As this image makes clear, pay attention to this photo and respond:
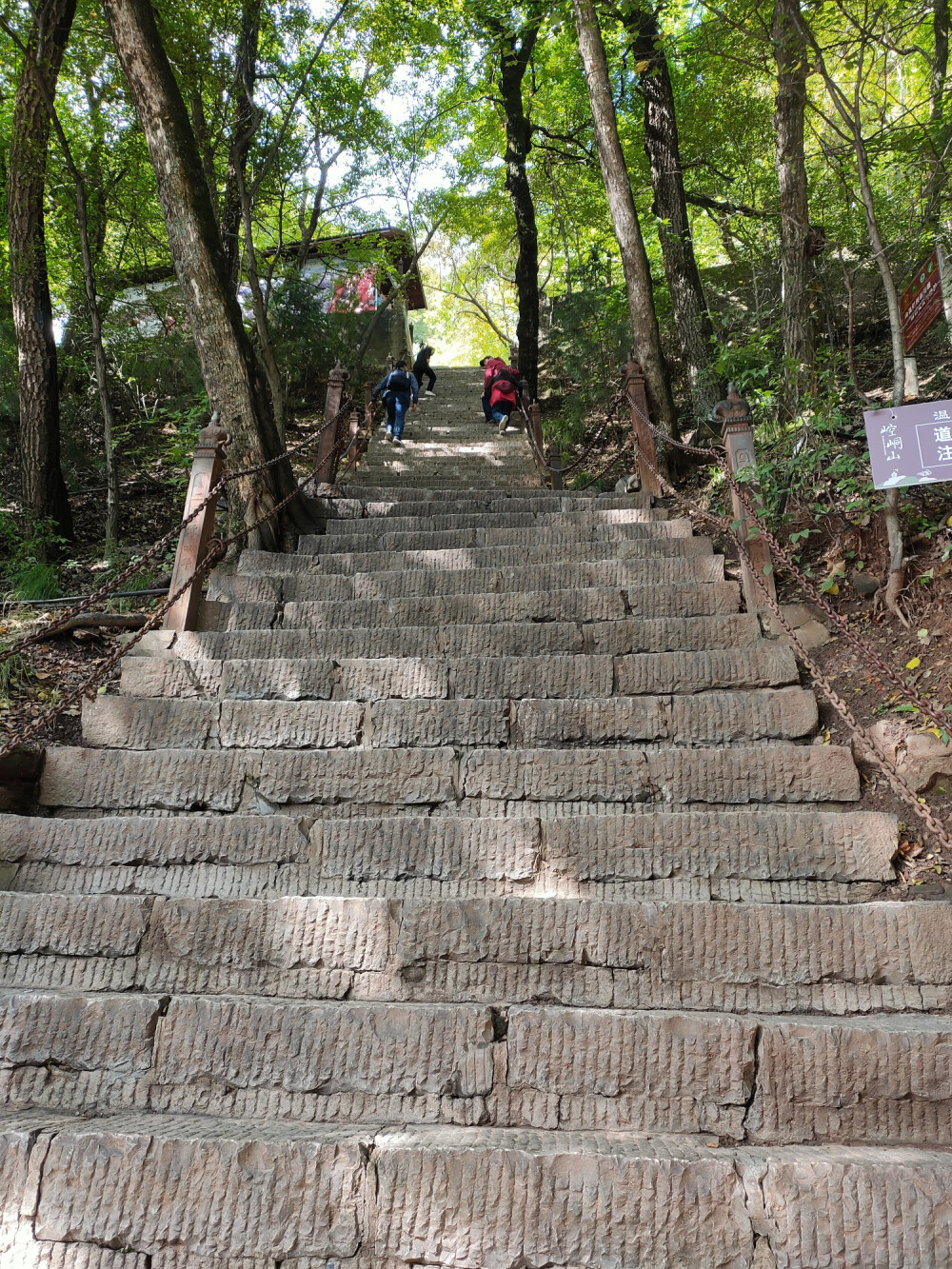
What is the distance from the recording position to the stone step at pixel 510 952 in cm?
244

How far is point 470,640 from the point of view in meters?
4.13

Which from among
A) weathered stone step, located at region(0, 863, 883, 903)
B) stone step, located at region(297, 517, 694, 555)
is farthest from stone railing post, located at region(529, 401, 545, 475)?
weathered stone step, located at region(0, 863, 883, 903)

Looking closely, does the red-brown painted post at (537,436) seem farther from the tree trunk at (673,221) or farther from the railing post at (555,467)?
the tree trunk at (673,221)

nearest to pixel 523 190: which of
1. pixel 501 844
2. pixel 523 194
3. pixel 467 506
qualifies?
pixel 523 194

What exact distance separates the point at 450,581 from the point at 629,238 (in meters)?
4.47

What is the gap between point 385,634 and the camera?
13.8 ft

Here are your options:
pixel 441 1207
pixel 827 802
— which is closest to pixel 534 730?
pixel 827 802

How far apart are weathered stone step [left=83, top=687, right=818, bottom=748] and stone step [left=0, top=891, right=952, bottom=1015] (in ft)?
3.10

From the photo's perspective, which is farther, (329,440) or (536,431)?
(536,431)

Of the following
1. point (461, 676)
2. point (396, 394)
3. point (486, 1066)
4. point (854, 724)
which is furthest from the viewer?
point (396, 394)

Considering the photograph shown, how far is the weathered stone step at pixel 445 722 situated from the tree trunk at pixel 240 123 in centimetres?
628

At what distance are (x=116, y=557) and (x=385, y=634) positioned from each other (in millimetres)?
3807

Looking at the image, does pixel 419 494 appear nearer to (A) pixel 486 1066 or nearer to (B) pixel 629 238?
(B) pixel 629 238

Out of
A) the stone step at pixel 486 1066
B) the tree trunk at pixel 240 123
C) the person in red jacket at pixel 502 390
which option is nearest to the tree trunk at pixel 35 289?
the tree trunk at pixel 240 123
